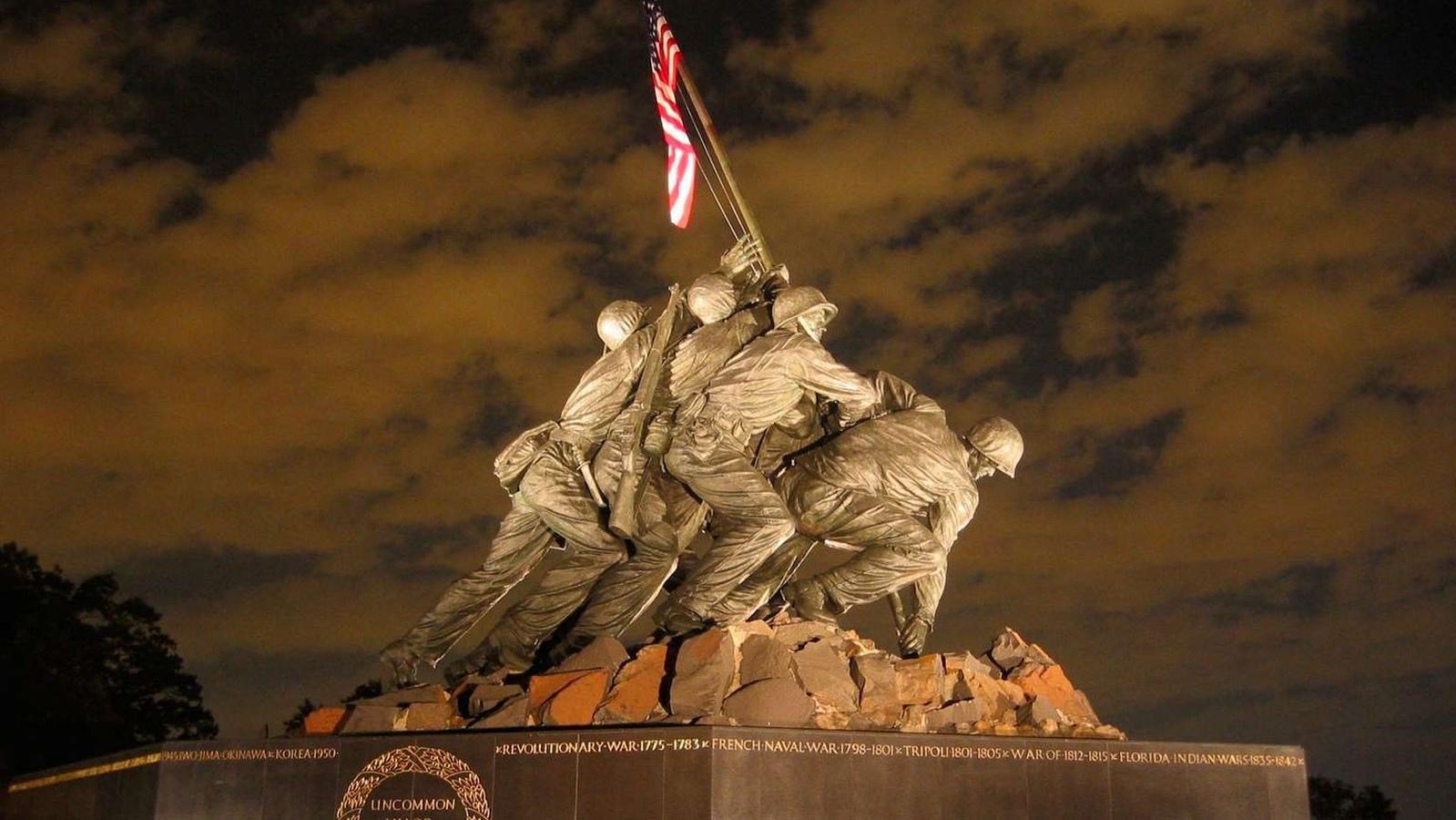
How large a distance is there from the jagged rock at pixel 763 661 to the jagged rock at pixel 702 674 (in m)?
0.11

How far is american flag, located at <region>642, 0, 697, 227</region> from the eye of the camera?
1361 centimetres

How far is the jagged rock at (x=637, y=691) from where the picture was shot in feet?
35.0

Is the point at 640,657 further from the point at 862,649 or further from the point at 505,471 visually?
the point at 505,471

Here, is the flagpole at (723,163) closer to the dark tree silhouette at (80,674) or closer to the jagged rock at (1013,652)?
the jagged rock at (1013,652)

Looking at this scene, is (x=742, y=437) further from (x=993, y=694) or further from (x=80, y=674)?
(x=80, y=674)

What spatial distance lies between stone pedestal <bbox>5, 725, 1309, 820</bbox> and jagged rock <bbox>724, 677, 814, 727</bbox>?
19.0 inches

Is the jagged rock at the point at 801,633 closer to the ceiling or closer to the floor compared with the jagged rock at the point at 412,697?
closer to the ceiling

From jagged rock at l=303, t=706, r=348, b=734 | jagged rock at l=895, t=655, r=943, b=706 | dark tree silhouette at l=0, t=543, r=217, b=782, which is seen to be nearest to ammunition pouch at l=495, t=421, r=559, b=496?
jagged rock at l=303, t=706, r=348, b=734

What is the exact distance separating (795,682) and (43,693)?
15293 millimetres

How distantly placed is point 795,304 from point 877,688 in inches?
122

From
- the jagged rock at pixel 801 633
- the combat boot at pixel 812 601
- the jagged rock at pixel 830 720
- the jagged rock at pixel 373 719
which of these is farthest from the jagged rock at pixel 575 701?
the combat boot at pixel 812 601

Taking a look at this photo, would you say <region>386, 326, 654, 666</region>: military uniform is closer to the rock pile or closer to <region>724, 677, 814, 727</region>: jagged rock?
the rock pile

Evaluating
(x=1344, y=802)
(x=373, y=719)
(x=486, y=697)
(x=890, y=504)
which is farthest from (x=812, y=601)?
(x=1344, y=802)

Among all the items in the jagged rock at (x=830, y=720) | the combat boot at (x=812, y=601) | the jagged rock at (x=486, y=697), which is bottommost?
the jagged rock at (x=830, y=720)
